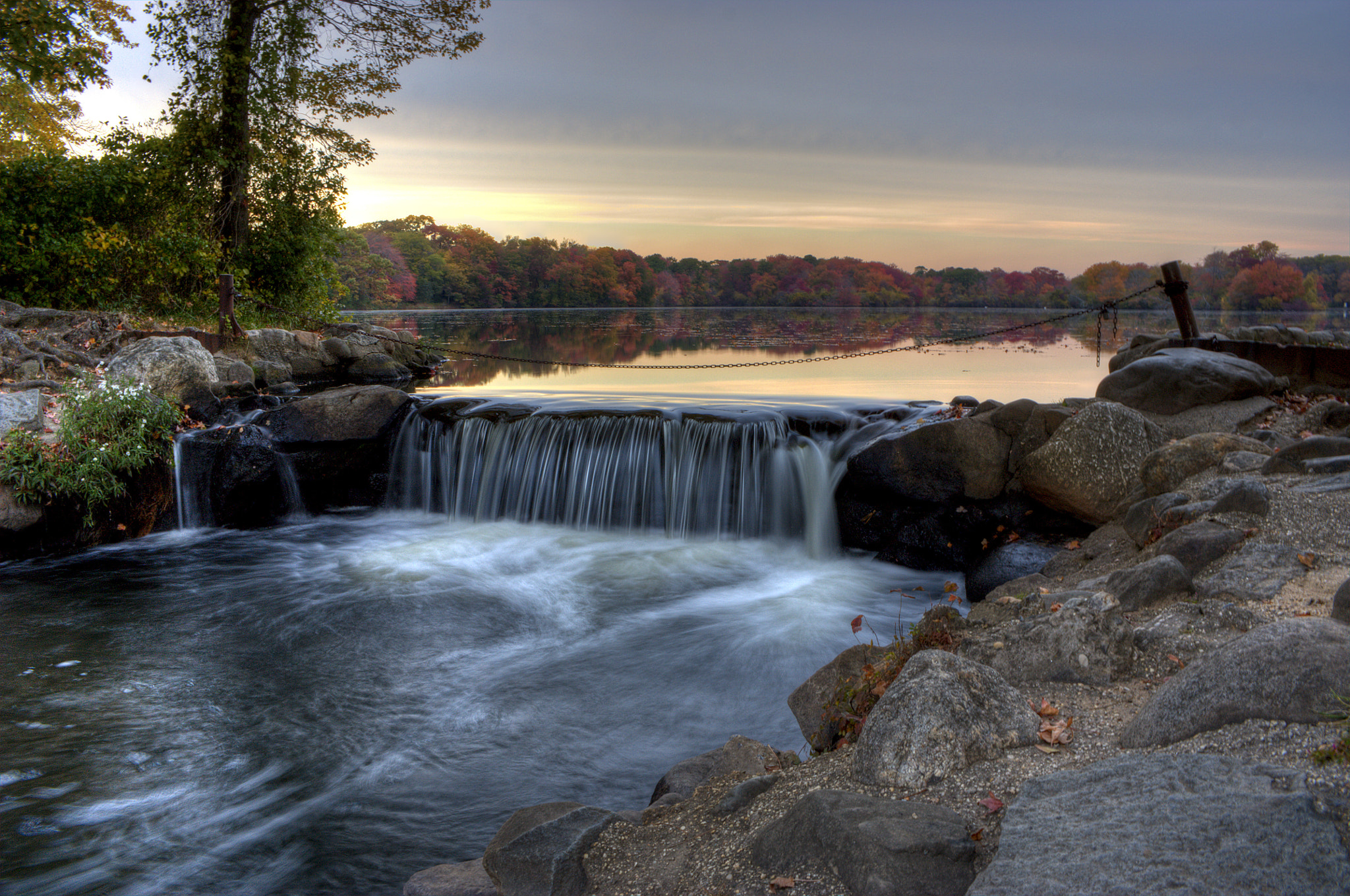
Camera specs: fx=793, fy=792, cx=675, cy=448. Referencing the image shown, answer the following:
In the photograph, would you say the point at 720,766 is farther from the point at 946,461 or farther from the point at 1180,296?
the point at 1180,296

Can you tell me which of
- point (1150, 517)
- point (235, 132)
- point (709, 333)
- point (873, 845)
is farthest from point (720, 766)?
point (709, 333)

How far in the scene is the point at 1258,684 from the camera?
Answer: 267 cm

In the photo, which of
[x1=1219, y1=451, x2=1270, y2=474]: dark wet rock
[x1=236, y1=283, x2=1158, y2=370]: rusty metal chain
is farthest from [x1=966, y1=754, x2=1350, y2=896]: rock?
[x1=236, y1=283, x2=1158, y2=370]: rusty metal chain

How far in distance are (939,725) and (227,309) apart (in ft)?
50.4

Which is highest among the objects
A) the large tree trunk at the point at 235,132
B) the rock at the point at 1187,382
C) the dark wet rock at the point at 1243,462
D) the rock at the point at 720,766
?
the large tree trunk at the point at 235,132

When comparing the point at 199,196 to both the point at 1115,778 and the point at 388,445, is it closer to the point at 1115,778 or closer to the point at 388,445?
the point at 388,445

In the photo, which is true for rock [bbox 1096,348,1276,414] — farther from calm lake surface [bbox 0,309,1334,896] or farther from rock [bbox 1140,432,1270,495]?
calm lake surface [bbox 0,309,1334,896]

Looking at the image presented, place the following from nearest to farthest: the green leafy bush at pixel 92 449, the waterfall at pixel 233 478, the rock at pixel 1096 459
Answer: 1. the rock at pixel 1096 459
2. the green leafy bush at pixel 92 449
3. the waterfall at pixel 233 478

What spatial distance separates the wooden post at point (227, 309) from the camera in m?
14.6

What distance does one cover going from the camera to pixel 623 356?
85.5ft

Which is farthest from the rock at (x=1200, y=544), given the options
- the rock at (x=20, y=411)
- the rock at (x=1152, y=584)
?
the rock at (x=20, y=411)

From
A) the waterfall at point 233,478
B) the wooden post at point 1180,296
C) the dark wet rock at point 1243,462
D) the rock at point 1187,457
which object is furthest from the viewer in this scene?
the wooden post at point 1180,296

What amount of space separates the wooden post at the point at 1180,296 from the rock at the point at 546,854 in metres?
10.7

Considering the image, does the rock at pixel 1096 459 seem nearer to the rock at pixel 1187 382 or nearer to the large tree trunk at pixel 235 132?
the rock at pixel 1187 382
